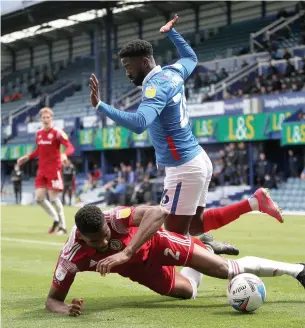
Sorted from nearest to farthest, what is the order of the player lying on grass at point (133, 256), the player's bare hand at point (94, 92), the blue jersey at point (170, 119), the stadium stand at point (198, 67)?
the player lying on grass at point (133, 256) → the player's bare hand at point (94, 92) → the blue jersey at point (170, 119) → the stadium stand at point (198, 67)

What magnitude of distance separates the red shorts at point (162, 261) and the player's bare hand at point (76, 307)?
0.50 meters

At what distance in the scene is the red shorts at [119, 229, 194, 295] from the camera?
632 centimetres

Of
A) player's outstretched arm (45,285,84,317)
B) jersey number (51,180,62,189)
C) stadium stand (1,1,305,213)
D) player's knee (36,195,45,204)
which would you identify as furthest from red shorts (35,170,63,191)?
stadium stand (1,1,305,213)

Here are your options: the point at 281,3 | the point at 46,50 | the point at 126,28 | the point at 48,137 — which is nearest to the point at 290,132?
the point at 48,137

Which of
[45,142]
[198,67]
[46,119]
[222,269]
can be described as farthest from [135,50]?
[198,67]

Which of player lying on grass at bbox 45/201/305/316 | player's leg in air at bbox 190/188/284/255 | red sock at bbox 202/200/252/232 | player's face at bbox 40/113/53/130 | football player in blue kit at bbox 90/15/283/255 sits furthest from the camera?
player's face at bbox 40/113/53/130

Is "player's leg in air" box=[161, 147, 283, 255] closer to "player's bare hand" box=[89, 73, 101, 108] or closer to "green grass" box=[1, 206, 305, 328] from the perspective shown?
"green grass" box=[1, 206, 305, 328]

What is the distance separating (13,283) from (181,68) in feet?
9.87

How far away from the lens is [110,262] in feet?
18.9

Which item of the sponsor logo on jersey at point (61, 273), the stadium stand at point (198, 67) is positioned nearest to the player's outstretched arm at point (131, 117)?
the sponsor logo on jersey at point (61, 273)

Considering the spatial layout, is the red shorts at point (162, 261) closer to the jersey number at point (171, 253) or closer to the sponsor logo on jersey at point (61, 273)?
the jersey number at point (171, 253)

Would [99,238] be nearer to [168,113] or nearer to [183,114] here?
[168,113]

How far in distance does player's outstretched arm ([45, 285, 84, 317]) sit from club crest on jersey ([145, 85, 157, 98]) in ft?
5.83

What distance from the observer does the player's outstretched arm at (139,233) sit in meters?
5.77
